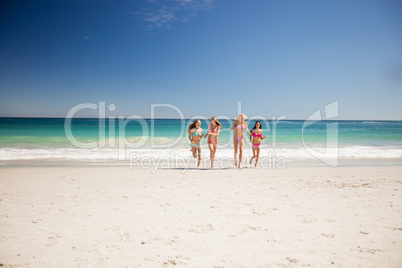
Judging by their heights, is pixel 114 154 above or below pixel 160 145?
below

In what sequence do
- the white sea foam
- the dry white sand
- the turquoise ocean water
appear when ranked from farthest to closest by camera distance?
the turquoise ocean water < the white sea foam < the dry white sand

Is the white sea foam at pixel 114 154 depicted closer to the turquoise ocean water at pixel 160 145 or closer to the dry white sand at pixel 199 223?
the turquoise ocean water at pixel 160 145

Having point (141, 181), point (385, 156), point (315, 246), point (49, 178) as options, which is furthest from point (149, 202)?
point (385, 156)

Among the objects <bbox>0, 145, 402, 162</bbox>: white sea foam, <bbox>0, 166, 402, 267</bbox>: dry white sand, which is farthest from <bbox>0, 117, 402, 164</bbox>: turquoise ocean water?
<bbox>0, 166, 402, 267</bbox>: dry white sand

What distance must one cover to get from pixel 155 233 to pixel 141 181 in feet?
11.7

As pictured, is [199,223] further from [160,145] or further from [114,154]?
[160,145]

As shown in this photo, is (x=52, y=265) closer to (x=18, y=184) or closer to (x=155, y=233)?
(x=155, y=233)

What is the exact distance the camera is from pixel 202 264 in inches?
111

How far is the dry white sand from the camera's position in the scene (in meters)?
2.95

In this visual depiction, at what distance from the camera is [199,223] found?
3906mm

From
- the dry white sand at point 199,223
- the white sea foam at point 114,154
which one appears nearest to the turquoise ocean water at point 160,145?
the white sea foam at point 114,154

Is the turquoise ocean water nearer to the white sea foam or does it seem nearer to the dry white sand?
the white sea foam

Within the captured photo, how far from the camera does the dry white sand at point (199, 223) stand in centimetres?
295

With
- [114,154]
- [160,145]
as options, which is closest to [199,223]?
[114,154]
